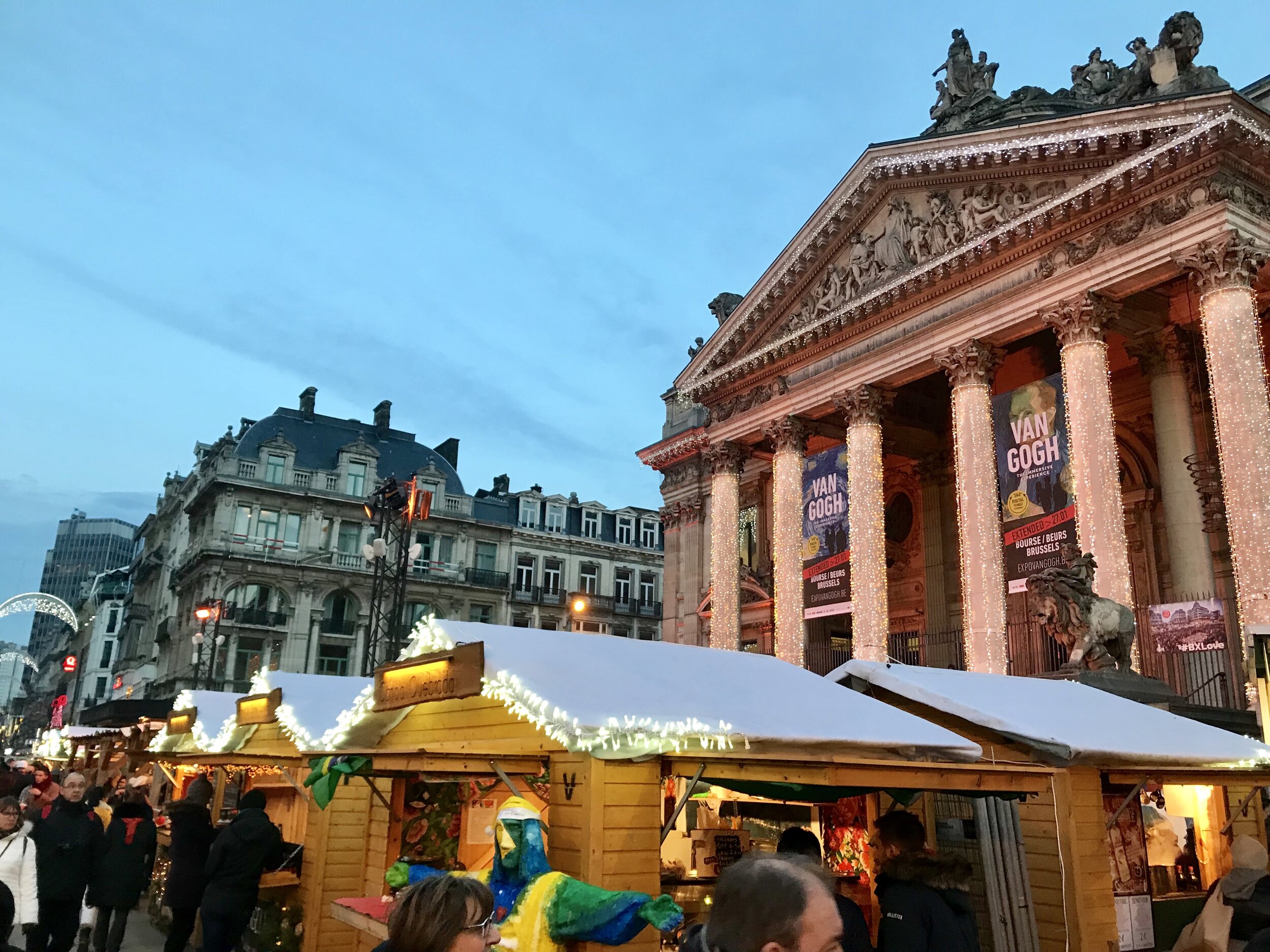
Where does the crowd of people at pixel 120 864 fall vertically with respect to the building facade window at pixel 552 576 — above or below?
below

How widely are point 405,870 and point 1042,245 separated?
19.7 m

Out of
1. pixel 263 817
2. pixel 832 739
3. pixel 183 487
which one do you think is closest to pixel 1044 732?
pixel 832 739

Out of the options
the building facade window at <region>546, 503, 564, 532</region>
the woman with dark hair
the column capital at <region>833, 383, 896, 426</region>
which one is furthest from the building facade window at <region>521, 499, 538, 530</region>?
the woman with dark hair

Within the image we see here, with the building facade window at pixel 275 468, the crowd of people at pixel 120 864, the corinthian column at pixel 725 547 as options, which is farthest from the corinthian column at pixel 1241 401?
the building facade window at pixel 275 468

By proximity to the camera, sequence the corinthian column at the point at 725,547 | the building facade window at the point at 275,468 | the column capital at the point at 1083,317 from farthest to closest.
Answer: the building facade window at the point at 275,468, the corinthian column at the point at 725,547, the column capital at the point at 1083,317

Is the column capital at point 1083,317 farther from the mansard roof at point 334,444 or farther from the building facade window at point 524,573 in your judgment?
the building facade window at point 524,573

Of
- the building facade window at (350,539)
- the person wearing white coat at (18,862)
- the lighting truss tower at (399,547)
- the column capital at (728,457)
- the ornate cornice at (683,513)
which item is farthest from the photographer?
the building facade window at (350,539)

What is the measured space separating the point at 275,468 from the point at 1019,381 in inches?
1604

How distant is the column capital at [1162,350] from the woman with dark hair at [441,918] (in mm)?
23253

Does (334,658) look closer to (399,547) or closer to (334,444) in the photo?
(334,444)

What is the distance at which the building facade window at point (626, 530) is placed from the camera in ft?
215

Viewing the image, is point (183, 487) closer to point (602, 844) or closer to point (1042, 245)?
point (1042, 245)

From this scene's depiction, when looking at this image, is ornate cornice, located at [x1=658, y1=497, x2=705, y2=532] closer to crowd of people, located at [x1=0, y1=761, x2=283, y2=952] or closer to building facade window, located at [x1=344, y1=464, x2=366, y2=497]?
building facade window, located at [x1=344, y1=464, x2=366, y2=497]

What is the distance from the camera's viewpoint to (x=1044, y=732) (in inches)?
350
